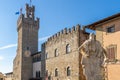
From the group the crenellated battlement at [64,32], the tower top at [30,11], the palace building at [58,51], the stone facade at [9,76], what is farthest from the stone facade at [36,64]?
the stone facade at [9,76]

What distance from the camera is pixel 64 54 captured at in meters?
34.1

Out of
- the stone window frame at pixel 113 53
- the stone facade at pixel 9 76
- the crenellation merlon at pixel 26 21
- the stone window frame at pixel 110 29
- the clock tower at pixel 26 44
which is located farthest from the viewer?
the stone facade at pixel 9 76

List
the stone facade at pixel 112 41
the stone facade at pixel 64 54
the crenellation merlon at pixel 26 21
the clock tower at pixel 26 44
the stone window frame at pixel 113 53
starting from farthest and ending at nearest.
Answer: the crenellation merlon at pixel 26 21, the clock tower at pixel 26 44, the stone facade at pixel 64 54, the stone window frame at pixel 113 53, the stone facade at pixel 112 41

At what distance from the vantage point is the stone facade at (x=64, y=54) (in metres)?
31.6

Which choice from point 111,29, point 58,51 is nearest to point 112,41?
point 111,29

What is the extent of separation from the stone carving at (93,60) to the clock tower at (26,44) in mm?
36271

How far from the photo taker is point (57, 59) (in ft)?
118

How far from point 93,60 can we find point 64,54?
25.5 metres

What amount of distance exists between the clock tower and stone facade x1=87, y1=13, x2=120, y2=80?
A: 21588 mm

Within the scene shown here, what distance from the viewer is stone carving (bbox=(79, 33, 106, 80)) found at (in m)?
8.44

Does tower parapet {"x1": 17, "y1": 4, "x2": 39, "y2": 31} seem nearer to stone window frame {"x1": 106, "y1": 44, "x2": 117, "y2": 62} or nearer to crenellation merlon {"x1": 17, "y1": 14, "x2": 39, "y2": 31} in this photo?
crenellation merlon {"x1": 17, "y1": 14, "x2": 39, "y2": 31}

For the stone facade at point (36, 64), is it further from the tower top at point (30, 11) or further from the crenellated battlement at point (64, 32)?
the tower top at point (30, 11)

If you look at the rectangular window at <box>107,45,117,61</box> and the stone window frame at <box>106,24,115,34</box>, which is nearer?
the rectangular window at <box>107,45,117,61</box>

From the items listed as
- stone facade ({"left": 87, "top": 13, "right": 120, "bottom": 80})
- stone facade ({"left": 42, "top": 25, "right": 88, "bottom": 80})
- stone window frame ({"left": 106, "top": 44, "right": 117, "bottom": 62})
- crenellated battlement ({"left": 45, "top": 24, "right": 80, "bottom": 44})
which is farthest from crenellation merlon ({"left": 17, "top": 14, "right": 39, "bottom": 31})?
stone window frame ({"left": 106, "top": 44, "right": 117, "bottom": 62})
